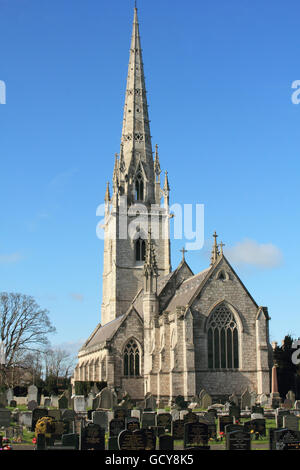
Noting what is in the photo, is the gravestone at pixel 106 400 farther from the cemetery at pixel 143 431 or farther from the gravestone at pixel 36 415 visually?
the gravestone at pixel 36 415

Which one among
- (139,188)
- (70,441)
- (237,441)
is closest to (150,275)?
(139,188)

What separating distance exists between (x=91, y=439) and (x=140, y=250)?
43609mm

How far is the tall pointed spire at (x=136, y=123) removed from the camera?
203 feet

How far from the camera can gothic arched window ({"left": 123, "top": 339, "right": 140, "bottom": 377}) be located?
4300 cm

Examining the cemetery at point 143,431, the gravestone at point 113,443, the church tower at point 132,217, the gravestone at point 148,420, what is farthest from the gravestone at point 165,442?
the church tower at point 132,217

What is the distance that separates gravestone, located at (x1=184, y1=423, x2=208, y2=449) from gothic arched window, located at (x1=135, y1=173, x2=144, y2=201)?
4463 centimetres

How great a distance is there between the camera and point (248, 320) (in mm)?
38250

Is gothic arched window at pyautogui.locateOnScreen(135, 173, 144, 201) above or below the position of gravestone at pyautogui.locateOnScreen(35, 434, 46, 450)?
above

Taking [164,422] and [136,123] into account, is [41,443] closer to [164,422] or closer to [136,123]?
[164,422]

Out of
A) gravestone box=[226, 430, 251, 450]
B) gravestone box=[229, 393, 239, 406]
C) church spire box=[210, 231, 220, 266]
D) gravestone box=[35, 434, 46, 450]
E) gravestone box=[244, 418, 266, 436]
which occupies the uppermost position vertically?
church spire box=[210, 231, 220, 266]

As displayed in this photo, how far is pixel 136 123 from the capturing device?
64.3 m

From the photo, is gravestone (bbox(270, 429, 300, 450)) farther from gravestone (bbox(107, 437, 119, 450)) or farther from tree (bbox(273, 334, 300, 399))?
tree (bbox(273, 334, 300, 399))

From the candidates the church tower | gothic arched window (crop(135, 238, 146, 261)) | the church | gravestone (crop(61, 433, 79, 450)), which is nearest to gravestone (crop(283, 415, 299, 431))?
gravestone (crop(61, 433, 79, 450))
